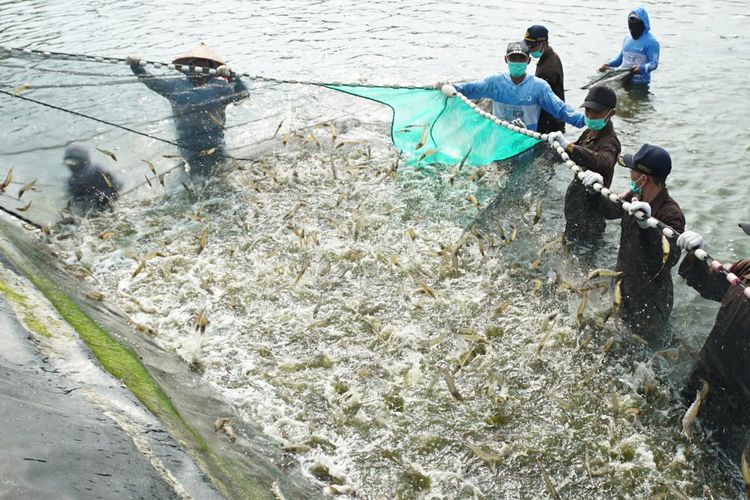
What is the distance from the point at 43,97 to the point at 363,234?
4.49 m

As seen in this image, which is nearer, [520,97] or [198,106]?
[520,97]

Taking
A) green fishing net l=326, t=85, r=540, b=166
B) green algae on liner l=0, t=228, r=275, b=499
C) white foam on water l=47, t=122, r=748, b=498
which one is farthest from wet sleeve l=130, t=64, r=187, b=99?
green algae on liner l=0, t=228, r=275, b=499

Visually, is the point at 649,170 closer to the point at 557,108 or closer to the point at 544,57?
the point at 557,108

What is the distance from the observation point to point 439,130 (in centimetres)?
858

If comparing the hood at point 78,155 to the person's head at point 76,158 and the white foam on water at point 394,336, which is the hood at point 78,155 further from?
the white foam on water at point 394,336

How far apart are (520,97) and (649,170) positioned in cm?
320

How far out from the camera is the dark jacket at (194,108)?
847cm

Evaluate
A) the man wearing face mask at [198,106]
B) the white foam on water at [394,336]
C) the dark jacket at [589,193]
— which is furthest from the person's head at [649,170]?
the man wearing face mask at [198,106]

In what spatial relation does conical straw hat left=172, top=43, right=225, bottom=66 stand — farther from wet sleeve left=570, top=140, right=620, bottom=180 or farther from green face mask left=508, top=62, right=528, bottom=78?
wet sleeve left=570, top=140, right=620, bottom=180

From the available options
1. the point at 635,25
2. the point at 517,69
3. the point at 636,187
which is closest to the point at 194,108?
the point at 517,69

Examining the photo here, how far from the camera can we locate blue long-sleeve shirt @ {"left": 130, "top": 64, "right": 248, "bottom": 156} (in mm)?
8469

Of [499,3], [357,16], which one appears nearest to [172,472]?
[357,16]

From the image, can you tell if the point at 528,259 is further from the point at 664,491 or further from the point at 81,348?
the point at 81,348

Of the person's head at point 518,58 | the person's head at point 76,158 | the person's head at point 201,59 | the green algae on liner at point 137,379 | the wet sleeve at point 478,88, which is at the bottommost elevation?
the green algae on liner at point 137,379
